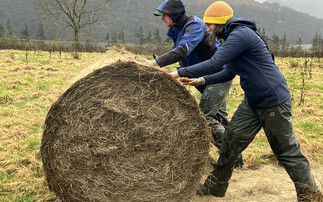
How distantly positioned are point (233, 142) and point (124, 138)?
128 centimetres

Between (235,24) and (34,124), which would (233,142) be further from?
(34,124)

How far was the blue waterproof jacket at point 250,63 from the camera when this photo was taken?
314cm

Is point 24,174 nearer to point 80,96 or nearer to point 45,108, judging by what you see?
point 80,96

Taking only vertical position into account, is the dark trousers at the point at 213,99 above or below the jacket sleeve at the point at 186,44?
below

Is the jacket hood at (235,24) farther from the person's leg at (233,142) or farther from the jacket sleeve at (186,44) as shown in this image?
A: the person's leg at (233,142)

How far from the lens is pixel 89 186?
3232 mm

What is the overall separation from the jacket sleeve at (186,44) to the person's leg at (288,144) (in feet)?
3.94

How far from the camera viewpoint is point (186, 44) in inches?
153

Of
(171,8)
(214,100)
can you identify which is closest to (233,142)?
(214,100)

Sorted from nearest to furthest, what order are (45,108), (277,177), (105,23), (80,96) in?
(80,96), (277,177), (45,108), (105,23)

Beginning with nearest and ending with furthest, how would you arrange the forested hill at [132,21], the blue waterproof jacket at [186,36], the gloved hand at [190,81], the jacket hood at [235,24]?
the jacket hood at [235,24], the gloved hand at [190,81], the blue waterproof jacket at [186,36], the forested hill at [132,21]

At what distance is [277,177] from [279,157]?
1.37 metres

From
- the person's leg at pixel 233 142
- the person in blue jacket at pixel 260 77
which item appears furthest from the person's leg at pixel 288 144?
the person's leg at pixel 233 142

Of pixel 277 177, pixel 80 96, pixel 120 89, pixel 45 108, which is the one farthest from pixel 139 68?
pixel 45 108
